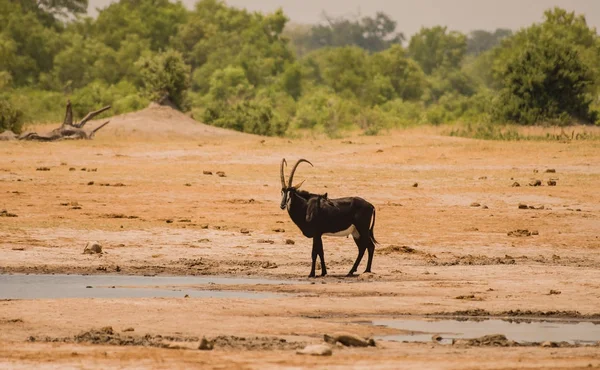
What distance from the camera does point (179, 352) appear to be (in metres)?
9.16

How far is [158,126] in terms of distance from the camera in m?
36.8

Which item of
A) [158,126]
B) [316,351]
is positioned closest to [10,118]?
[158,126]

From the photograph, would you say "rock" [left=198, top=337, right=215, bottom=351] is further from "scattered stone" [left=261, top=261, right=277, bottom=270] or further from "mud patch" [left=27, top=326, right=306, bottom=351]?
"scattered stone" [left=261, top=261, right=277, bottom=270]

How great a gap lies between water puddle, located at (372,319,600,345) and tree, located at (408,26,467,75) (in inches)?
3189

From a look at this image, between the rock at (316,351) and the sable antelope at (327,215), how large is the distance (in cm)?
558

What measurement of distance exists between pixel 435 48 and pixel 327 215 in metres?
80.6

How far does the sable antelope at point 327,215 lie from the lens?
14852 mm

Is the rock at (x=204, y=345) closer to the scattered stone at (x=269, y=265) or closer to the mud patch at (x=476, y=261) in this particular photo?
the scattered stone at (x=269, y=265)

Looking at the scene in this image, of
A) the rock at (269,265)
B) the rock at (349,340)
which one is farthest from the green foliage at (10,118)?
Result: the rock at (349,340)

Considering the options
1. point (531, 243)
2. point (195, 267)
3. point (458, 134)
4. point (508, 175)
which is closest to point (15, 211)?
point (195, 267)

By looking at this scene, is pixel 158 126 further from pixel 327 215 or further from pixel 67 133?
pixel 327 215

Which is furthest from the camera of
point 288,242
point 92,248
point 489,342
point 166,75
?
point 166,75

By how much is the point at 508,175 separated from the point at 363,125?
827 inches

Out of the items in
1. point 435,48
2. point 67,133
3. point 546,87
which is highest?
point 435,48
